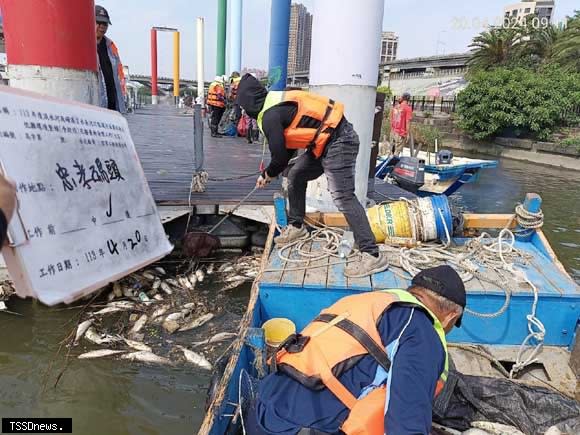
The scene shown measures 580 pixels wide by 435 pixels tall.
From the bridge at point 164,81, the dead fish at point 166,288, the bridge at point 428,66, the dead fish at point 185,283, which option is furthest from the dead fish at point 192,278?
the bridge at point 164,81

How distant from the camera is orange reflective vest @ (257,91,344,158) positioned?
4215 mm

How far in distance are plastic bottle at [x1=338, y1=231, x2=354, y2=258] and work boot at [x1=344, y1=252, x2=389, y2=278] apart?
0.26 meters

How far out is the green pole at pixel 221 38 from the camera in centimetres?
2562

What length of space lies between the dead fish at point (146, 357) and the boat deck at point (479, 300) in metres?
1.28

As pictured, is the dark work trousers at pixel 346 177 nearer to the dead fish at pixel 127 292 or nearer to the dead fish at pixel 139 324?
the dead fish at pixel 139 324

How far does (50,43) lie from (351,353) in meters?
3.35

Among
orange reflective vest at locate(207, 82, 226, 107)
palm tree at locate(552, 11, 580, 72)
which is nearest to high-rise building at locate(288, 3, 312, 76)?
palm tree at locate(552, 11, 580, 72)

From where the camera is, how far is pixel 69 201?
162 centimetres

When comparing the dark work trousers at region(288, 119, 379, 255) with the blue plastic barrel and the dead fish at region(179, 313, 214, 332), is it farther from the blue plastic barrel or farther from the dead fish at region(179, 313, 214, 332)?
the dead fish at region(179, 313, 214, 332)

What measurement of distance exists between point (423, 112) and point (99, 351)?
34814 mm

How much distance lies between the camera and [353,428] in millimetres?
1985

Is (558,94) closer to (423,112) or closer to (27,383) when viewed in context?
(423,112)

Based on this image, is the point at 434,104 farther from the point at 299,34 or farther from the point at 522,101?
the point at 299,34

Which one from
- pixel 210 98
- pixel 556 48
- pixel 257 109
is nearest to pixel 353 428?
pixel 257 109
